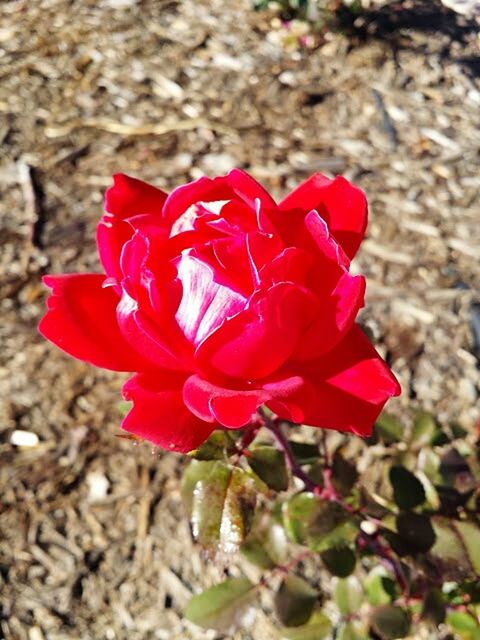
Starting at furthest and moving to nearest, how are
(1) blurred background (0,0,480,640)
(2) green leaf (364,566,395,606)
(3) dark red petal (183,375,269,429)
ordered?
1. (1) blurred background (0,0,480,640)
2. (2) green leaf (364,566,395,606)
3. (3) dark red petal (183,375,269,429)

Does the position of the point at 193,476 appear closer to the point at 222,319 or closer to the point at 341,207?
the point at 222,319

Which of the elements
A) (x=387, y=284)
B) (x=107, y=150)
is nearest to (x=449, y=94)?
(x=387, y=284)

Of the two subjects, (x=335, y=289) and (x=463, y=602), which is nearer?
(x=335, y=289)

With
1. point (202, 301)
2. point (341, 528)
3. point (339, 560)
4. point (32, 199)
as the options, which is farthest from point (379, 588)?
point (32, 199)

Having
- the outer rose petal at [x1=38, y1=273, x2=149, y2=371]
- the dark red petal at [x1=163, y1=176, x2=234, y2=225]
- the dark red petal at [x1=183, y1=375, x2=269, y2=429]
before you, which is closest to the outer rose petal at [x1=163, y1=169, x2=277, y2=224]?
the dark red petal at [x1=163, y1=176, x2=234, y2=225]

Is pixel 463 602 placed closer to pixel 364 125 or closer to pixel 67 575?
pixel 67 575

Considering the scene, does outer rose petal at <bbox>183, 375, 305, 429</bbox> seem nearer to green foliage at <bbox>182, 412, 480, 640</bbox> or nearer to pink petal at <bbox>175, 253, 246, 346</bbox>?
pink petal at <bbox>175, 253, 246, 346</bbox>
